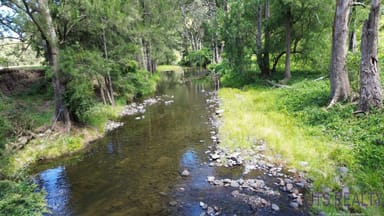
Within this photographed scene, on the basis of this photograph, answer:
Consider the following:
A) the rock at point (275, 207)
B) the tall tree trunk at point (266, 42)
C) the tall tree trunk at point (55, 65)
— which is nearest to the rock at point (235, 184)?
the rock at point (275, 207)

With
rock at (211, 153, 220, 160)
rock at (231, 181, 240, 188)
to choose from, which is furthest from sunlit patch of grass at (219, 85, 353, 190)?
rock at (231, 181, 240, 188)

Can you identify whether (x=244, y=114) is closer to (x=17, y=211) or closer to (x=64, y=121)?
(x=64, y=121)

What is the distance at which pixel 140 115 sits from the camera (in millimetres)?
14898

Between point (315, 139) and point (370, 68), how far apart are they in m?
2.77

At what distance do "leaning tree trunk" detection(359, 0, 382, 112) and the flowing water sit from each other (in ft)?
15.4

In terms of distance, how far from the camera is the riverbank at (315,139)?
5.54 metres

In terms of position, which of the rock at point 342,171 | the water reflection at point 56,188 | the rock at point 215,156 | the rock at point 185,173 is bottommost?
the water reflection at point 56,188

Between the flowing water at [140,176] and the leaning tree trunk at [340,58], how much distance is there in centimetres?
515

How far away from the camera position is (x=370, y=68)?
306 inches

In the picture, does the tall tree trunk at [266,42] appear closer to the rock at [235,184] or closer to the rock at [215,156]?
the rock at [215,156]

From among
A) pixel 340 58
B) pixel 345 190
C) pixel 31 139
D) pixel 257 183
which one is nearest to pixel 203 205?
pixel 257 183

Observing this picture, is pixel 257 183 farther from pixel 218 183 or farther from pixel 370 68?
pixel 370 68

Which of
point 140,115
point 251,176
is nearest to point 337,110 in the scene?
point 251,176

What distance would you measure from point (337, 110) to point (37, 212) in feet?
30.0
